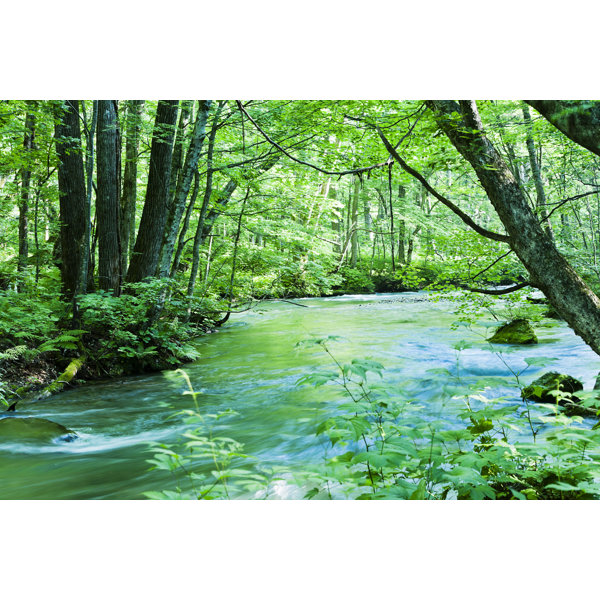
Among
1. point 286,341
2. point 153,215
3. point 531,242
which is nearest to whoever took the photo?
point 531,242

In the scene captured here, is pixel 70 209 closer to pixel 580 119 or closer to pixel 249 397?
pixel 249 397

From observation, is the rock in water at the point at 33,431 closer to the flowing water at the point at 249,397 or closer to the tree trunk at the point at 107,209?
the flowing water at the point at 249,397

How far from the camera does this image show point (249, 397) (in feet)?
14.9

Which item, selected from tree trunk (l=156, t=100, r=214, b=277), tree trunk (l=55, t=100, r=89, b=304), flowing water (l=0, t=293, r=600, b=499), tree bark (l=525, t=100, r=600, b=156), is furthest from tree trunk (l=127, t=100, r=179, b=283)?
tree bark (l=525, t=100, r=600, b=156)

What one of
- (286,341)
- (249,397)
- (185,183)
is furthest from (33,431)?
(286,341)

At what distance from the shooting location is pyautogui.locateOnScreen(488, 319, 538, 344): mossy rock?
6500mm

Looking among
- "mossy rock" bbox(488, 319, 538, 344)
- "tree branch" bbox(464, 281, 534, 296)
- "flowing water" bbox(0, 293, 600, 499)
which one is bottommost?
"flowing water" bbox(0, 293, 600, 499)

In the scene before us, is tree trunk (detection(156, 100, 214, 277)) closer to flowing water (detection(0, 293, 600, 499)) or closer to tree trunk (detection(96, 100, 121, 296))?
tree trunk (detection(96, 100, 121, 296))

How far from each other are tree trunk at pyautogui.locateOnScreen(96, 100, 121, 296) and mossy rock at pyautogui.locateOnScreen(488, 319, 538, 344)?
5.65m

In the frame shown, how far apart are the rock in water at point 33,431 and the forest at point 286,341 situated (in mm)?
15

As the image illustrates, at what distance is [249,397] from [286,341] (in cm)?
286

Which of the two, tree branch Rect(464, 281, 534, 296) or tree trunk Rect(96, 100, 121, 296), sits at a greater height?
tree trunk Rect(96, 100, 121, 296)

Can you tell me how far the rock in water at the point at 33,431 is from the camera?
3.08m
